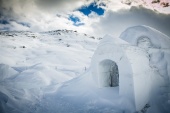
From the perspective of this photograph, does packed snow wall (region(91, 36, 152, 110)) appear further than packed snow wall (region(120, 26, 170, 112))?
No

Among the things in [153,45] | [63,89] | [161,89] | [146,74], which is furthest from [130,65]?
[63,89]

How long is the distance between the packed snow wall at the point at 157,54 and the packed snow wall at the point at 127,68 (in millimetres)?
733

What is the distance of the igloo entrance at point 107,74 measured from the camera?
30.6ft

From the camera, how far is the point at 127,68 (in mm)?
7660

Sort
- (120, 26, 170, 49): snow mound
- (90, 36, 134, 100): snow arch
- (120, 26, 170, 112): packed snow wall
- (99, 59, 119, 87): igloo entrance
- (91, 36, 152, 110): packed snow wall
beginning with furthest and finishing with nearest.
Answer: (120, 26, 170, 49): snow mound, (99, 59, 119, 87): igloo entrance, (120, 26, 170, 112): packed snow wall, (90, 36, 134, 100): snow arch, (91, 36, 152, 110): packed snow wall

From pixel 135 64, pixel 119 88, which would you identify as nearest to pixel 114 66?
pixel 119 88

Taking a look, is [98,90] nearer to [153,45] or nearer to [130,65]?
[130,65]

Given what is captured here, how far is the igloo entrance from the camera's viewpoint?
9.34 meters

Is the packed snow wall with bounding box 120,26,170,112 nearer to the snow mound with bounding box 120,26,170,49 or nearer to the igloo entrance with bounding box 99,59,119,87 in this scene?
the snow mound with bounding box 120,26,170,49

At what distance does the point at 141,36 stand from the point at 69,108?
680cm

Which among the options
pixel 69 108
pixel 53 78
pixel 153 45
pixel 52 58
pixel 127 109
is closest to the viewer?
pixel 127 109

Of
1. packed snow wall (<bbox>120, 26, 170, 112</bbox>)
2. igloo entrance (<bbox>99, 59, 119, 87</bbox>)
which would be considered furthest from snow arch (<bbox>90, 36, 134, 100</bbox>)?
packed snow wall (<bbox>120, 26, 170, 112</bbox>)

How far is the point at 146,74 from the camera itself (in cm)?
834

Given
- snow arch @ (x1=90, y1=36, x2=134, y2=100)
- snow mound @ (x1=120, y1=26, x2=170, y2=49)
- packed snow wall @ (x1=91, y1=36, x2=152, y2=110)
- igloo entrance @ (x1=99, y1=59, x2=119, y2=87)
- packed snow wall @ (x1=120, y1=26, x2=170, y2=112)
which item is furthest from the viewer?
snow mound @ (x1=120, y1=26, x2=170, y2=49)
